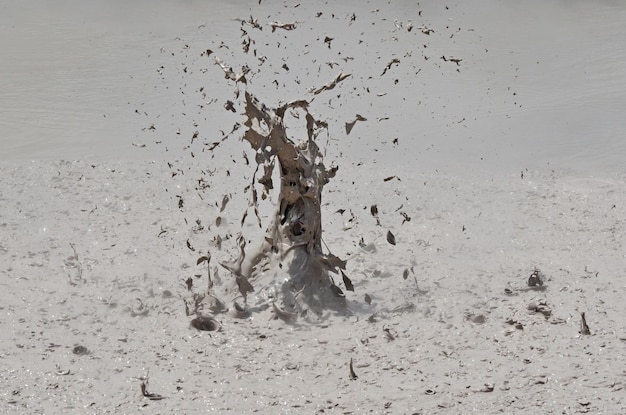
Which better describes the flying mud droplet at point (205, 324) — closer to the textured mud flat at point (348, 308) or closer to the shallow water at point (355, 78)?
the textured mud flat at point (348, 308)

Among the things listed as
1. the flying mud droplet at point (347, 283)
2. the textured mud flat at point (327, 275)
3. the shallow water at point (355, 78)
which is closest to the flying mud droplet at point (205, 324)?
the textured mud flat at point (327, 275)

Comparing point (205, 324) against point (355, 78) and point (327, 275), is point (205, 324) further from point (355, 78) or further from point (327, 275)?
point (355, 78)

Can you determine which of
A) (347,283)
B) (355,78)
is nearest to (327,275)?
(347,283)

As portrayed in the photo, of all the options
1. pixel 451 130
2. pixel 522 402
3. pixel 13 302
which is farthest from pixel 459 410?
pixel 451 130

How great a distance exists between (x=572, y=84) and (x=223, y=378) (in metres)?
8.86

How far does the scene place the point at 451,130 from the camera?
1120cm

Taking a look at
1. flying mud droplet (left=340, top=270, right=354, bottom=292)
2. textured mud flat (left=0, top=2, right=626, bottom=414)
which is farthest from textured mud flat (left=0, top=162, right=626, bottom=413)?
flying mud droplet (left=340, top=270, right=354, bottom=292)

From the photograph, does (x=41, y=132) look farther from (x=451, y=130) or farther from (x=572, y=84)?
(x=572, y=84)

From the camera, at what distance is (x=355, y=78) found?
1258cm

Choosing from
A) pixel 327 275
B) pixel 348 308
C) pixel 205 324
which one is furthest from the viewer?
pixel 327 275

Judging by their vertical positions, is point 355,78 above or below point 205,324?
above

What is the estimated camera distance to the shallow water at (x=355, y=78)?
34.7 ft

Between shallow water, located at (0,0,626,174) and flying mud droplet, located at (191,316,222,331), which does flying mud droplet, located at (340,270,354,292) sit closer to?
flying mud droplet, located at (191,316,222,331)

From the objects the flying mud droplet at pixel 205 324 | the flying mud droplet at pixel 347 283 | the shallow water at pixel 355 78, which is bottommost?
the flying mud droplet at pixel 205 324
